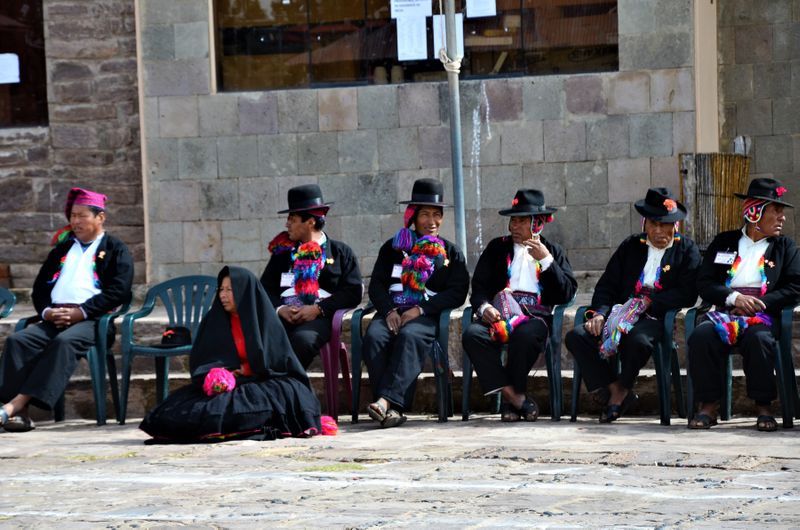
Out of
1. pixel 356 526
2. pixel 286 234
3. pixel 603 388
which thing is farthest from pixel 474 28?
pixel 356 526

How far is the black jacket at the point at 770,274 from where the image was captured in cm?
856

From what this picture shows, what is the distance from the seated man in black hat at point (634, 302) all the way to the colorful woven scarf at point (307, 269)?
1.71 metres

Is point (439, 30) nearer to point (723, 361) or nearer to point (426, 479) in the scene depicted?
point (723, 361)

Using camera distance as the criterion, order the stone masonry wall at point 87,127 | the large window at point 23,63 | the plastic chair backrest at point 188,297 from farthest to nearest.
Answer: the large window at point 23,63 → the stone masonry wall at point 87,127 → the plastic chair backrest at point 188,297

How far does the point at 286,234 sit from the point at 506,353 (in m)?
1.73

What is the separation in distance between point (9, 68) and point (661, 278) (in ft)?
21.8

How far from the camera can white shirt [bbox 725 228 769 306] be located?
8.74 meters

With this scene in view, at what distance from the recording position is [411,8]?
12062 millimetres

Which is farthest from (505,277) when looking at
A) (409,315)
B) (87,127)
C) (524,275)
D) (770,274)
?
(87,127)

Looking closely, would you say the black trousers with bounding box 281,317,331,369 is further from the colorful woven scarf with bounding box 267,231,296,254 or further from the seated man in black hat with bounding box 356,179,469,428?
the colorful woven scarf with bounding box 267,231,296,254

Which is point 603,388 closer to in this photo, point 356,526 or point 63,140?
point 356,526

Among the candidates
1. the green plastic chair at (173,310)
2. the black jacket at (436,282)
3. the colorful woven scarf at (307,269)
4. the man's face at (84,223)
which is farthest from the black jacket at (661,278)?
the man's face at (84,223)

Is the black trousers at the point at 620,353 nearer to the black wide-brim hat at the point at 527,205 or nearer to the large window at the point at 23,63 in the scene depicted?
the black wide-brim hat at the point at 527,205

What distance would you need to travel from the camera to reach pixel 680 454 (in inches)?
279
